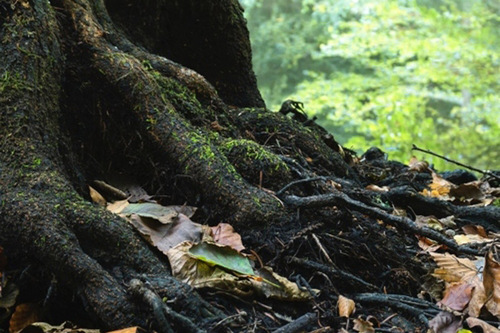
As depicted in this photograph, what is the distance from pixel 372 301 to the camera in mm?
2064

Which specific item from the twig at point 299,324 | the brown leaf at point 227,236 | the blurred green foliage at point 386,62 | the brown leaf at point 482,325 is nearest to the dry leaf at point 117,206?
the brown leaf at point 227,236

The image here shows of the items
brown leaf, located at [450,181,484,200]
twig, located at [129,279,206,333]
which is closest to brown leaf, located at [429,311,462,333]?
twig, located at [129,279,206,333]

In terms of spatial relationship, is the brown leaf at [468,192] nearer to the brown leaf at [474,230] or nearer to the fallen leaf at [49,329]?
the brown leaf at [474,230]

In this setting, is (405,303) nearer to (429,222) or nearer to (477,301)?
(477,301)

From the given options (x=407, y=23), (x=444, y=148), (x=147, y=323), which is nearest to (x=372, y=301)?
(x=147, y=323)

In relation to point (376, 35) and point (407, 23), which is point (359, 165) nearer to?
point (376, 35)

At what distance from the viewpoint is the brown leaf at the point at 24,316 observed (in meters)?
1.81

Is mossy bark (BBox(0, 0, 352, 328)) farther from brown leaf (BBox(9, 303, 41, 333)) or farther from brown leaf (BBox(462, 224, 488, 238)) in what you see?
brown leaf (BBox(462, 224, 488, 238))

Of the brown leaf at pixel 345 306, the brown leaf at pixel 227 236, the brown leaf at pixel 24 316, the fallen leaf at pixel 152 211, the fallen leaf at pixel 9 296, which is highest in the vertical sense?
the fallen leaf at pixel 152 211

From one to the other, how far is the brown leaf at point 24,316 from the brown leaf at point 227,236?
691 millimetres

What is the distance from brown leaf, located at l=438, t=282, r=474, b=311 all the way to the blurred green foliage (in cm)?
955

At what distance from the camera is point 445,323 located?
1.99 meters

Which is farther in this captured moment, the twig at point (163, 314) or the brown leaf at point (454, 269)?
the brown leaf at point (454, 269)

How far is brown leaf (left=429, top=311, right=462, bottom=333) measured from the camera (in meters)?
1.96
